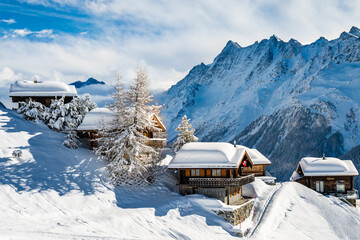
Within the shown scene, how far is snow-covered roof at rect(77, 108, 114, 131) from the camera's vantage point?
39156 mm

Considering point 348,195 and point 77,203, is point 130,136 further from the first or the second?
point 348,195

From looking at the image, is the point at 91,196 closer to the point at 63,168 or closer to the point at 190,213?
the point at 63,168

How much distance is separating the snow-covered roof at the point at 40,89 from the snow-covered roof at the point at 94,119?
913cm

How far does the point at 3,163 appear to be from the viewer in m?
28.6

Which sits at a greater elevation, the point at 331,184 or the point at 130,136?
the point at 130,136

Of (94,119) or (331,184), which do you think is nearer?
(94,119)

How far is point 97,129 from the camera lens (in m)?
38.7

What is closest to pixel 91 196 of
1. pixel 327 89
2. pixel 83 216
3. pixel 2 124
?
pixel 83 216

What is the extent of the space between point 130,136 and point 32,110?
17.5 meters

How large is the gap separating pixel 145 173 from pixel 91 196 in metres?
8.05

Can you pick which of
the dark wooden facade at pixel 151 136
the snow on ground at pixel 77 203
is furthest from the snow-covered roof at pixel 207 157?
the dark wooden facade at pixel 151 136

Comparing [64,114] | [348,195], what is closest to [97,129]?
[64,114]

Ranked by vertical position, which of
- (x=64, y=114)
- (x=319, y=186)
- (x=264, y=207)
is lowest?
(x=319, y=186)

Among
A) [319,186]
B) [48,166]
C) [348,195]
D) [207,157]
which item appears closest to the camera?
[48,166]
